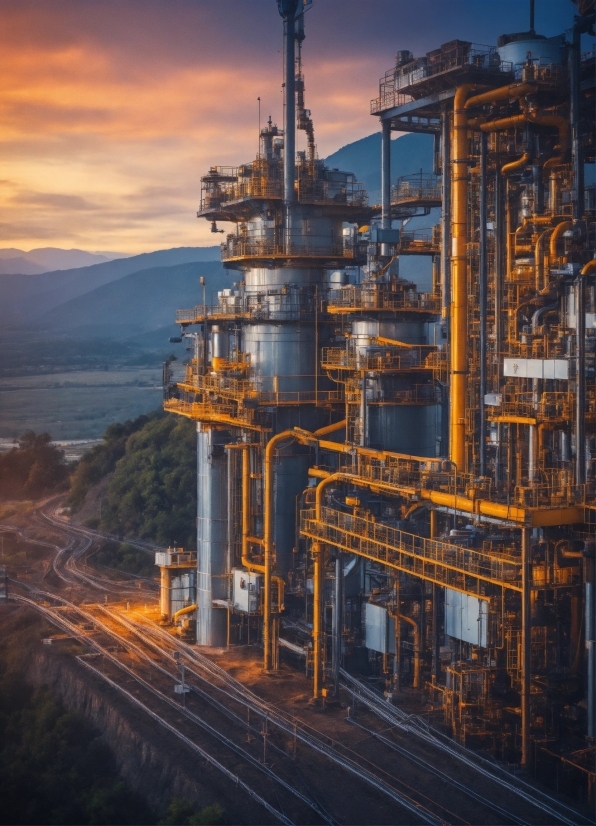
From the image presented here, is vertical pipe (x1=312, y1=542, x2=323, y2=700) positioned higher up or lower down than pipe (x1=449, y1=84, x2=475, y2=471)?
lower down

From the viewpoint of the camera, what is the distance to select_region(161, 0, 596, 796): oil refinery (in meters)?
23.6

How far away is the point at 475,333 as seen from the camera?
29.8 m

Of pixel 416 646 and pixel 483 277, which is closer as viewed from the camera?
pixel 483 277

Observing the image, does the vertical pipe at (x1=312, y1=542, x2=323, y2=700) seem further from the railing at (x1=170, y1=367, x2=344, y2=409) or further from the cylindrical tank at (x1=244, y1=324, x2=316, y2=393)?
the cylindrical tank at (x1=244, y1=324, x2=316, y2=393)

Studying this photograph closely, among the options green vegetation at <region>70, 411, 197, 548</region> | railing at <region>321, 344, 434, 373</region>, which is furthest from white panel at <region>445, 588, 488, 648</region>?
green vegetation at <region>70, 411, 197, 548</region>

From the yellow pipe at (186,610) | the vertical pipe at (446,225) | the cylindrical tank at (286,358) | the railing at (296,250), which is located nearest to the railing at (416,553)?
the cylindrical tank at (286,358)

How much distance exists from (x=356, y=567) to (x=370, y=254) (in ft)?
27.5

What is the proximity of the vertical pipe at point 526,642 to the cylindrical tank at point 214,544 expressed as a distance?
44.1 feet

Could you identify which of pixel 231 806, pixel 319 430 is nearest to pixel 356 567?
pixel 319 430

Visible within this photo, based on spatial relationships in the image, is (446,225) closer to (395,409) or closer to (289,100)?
(395,409)

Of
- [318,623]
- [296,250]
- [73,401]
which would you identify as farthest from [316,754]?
[73,401]

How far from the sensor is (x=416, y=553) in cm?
2475

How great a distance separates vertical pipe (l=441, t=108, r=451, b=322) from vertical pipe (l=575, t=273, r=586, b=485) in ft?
20.7

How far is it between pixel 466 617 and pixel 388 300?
967 centimetres
